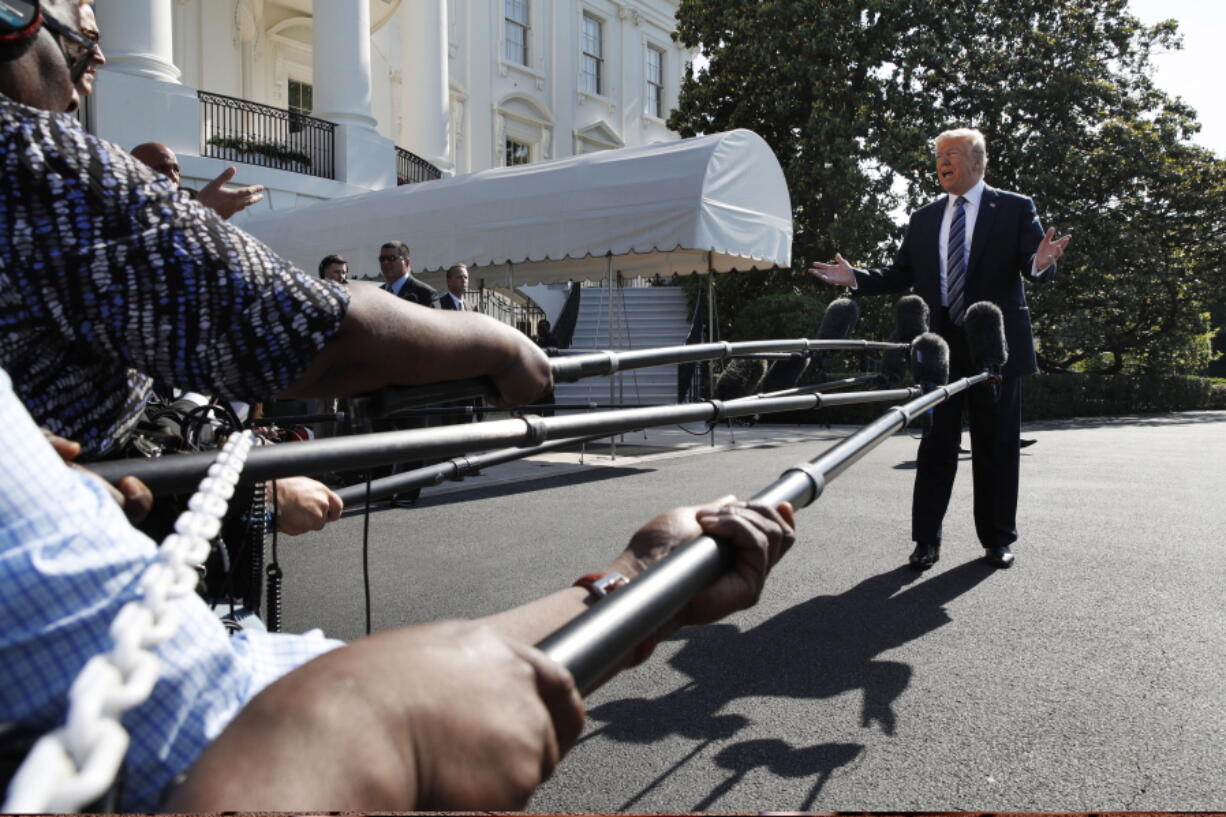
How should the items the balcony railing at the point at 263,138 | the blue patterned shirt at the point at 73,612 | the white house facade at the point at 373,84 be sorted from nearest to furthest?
the blue patterned shirt at the point at 73,612 → the white house facade at the point at 373,84 → the balcony railing at the point at 263,138

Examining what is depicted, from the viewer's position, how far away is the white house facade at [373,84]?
14.4 metres

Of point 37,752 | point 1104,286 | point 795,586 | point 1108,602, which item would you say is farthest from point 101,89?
point 1104,286

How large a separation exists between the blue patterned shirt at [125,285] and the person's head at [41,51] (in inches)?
9.1

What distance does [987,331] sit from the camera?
146 inches

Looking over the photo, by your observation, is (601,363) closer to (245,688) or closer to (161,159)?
(245,688)

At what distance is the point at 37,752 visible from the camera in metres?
0.53

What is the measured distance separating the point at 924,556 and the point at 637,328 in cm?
1531

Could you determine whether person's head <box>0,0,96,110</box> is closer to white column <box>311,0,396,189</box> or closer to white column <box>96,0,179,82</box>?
white column <box>96,0,179,82</box>

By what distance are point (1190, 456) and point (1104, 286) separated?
474 inches

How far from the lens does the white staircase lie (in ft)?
55.6

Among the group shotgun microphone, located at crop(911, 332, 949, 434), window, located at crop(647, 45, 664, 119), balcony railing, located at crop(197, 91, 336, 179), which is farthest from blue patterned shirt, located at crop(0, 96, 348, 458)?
window, located at crop(647, 45, 664, 119)

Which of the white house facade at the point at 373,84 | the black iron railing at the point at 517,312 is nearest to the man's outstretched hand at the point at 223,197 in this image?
the white house facade at the point at 373,84

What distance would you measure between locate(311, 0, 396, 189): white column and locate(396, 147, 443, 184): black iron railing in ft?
6.40

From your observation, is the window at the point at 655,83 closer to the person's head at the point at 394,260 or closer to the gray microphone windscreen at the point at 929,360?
the person's head at the point at 394,260
